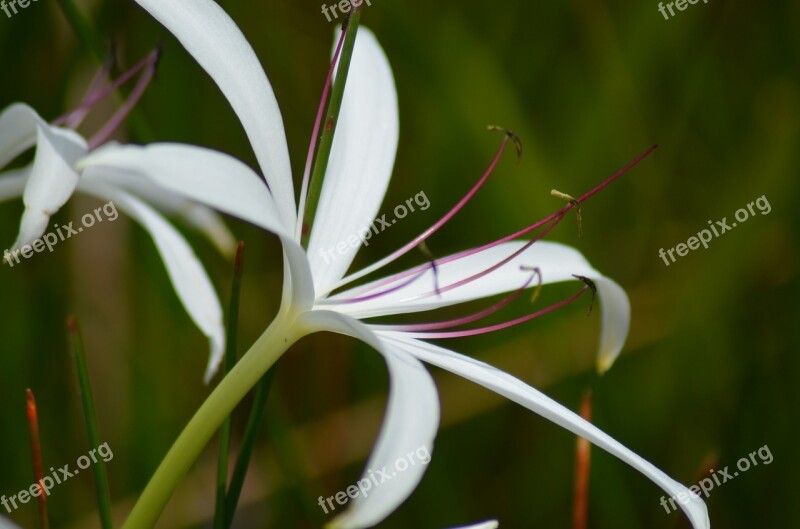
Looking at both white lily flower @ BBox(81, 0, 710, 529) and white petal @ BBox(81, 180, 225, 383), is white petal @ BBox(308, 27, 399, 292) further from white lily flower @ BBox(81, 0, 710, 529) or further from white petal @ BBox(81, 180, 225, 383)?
white petal @ BBox(81, 180, 225, 383)

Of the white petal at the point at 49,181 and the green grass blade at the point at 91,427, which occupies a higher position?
the white petal at the point at 49,181

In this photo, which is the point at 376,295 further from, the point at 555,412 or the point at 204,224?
the point at 204,224

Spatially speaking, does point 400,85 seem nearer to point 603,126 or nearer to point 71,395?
point 603,126

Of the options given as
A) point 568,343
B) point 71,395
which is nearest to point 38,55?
point 71,395

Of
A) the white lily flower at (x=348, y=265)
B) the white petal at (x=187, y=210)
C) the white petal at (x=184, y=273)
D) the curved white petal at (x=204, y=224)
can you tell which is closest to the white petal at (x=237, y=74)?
the white lily flower at (x=348, y=265)

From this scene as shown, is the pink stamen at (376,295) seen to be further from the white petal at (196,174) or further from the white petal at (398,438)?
the white petal at (196,174)

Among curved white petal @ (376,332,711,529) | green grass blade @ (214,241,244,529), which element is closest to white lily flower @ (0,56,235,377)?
green grass blade @ (214,241,244,529)
